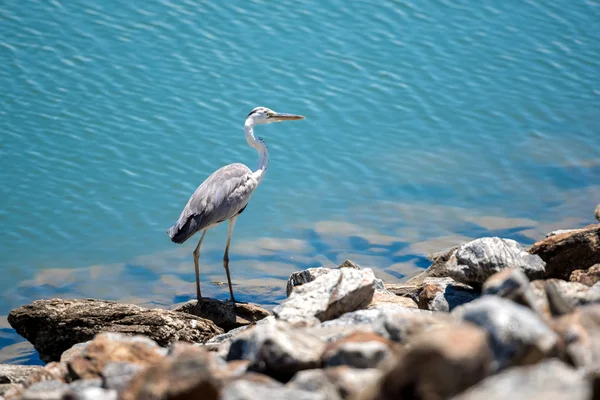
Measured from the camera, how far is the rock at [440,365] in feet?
10.3

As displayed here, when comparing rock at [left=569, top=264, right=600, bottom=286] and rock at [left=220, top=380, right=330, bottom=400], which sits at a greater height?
rock at [left=220, top=380, right=330, bottom=400]

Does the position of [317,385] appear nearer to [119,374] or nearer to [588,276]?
[119,374]

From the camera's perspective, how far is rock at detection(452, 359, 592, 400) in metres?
2.93

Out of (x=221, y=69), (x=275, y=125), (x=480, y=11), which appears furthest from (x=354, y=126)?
(x=480, y=11)

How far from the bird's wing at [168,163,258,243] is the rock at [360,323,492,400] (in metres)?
5.60

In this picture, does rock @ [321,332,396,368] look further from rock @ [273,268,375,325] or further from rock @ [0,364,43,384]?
rock @ [0,364,43,384]

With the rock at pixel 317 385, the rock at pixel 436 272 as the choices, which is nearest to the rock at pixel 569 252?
the rock at pixel 436 272

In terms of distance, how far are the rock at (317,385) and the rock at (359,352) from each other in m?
0.29

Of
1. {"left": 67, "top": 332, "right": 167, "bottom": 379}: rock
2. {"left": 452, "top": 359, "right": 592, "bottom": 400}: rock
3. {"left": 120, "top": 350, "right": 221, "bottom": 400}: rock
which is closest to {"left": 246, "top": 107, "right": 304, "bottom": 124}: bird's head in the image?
{"left": 67, "top": 332, "right": 167, "bottom": 379}: rock

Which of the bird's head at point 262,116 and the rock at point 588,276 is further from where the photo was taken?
the bird's head at point 262,116

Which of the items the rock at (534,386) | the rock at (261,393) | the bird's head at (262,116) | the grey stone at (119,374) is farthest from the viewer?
the bird's head at (262,116)

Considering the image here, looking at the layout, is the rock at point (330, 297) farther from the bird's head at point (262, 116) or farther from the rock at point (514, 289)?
the bird's head at point (262, 116)

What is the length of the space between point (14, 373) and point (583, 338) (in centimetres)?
460

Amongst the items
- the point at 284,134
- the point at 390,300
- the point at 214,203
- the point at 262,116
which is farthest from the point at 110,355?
the point at 284,134
